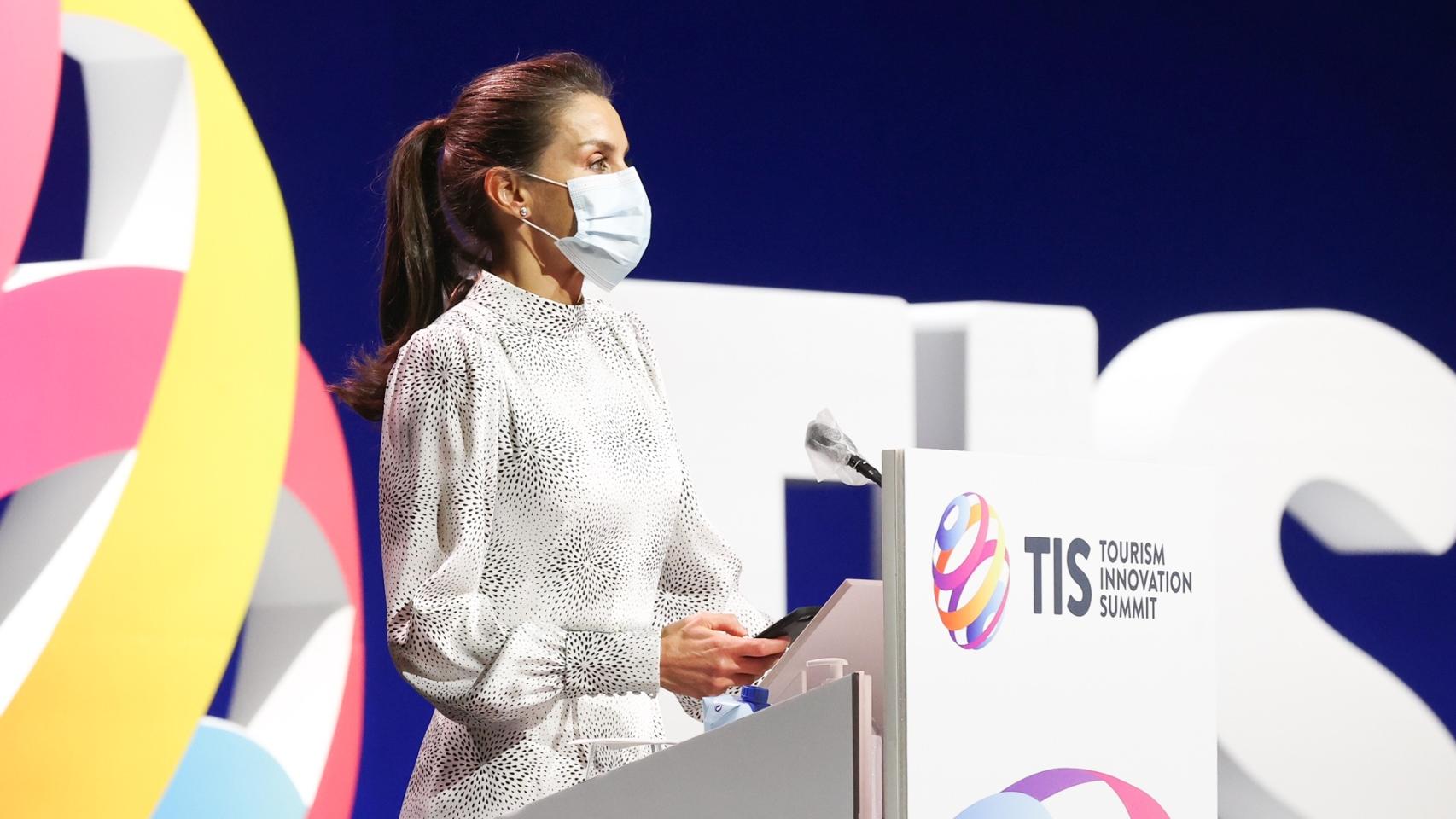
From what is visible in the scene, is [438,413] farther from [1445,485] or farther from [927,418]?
[1445,485]

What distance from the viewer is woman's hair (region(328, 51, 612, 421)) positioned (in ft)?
7.43

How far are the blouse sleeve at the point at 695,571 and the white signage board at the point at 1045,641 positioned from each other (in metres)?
0.75

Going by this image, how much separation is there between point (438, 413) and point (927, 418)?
1.90m

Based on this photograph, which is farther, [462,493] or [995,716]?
[462,493]

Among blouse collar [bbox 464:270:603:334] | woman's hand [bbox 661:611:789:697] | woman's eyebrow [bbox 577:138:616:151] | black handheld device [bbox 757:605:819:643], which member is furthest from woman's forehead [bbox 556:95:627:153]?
black handheld device [bbox 757:605:819:643]

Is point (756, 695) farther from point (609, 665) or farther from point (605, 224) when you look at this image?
point (605, 224)

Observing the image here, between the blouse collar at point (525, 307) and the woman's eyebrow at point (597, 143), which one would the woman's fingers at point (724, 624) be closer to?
the blouse collar at point (525, 307)

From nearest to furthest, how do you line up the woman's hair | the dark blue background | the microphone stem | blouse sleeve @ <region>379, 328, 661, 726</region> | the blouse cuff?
the microphone stem, blouse sleeve @ <region>379, 328, 661, 726</region>, the blouse cuff, the woman's hair, the dark blue background

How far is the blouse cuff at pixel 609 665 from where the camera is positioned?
1.99m

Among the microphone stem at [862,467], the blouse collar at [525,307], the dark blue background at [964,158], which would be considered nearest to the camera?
the microphone stem at [862,467]

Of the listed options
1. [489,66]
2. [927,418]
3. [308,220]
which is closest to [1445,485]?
[927,418]

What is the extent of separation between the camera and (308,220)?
3160 mm

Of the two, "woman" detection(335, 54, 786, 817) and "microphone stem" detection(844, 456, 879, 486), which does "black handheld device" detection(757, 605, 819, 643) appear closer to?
"woman" detection(335, 54, 786, 817)

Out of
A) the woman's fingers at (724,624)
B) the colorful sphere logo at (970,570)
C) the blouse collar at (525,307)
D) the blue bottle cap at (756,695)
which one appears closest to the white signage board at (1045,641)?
the colorful sphere logo at (970,570)
